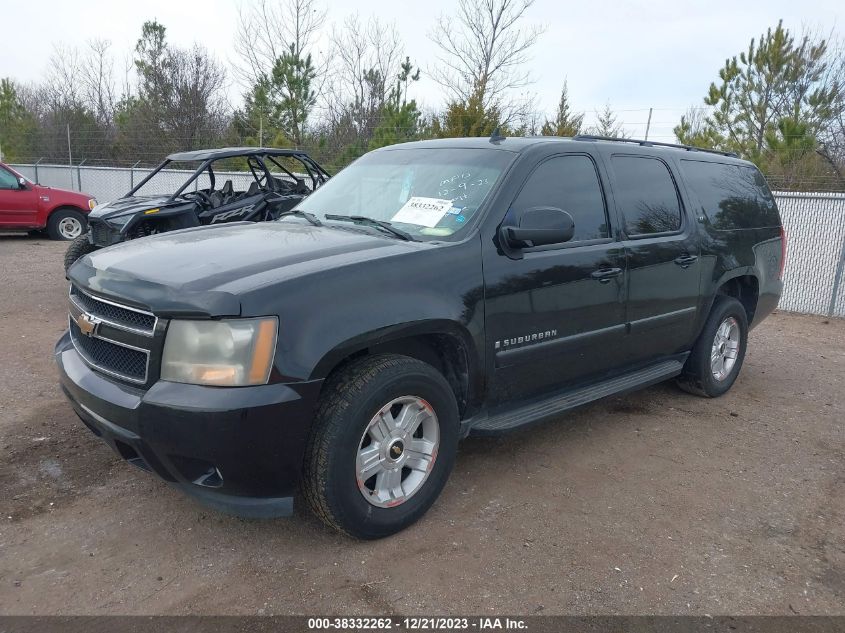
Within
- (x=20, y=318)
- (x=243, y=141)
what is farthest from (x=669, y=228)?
(x=243, y=141)

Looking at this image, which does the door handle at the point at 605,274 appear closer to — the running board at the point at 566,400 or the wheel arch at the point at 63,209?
the running board at the point at 566,400

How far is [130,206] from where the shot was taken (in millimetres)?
7926

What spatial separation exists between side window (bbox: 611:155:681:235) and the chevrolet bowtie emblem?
9.79 ft

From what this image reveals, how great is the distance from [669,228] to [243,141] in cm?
1928

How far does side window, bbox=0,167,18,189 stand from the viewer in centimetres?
1243

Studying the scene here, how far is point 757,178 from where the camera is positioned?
18.2 feet

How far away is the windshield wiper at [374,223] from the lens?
339cm

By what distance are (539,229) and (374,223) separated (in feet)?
2.94

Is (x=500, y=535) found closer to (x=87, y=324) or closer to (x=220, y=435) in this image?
(x=220, y=435)

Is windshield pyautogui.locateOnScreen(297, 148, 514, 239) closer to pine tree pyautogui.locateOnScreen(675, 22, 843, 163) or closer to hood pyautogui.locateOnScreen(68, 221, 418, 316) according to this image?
hood pyautogui.locateOnScreen(68, 221, 418, 316)

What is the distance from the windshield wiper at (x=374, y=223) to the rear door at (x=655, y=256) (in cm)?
148

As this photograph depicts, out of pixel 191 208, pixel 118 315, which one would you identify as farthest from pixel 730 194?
pixel 191 208

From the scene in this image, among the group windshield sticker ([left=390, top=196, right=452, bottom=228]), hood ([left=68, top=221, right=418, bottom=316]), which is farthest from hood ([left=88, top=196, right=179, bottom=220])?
windshield sticker ([left=390, top=196, right=452, bottom=228])

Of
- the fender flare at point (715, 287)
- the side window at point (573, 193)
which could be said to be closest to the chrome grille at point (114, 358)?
the side window at point (573, 193)
